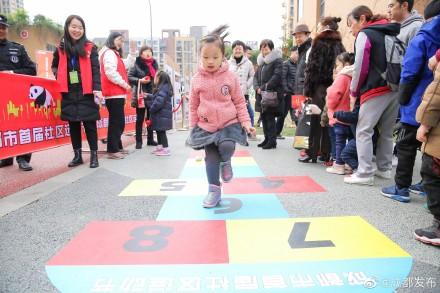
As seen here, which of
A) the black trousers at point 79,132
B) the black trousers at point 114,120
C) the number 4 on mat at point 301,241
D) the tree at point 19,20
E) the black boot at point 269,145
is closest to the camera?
the number 4 on mat at point 301,241

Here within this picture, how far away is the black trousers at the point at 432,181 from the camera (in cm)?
255

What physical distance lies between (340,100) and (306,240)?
2613 millimetres

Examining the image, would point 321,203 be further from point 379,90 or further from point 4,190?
point 4,190

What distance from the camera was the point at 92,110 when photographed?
5176 mm

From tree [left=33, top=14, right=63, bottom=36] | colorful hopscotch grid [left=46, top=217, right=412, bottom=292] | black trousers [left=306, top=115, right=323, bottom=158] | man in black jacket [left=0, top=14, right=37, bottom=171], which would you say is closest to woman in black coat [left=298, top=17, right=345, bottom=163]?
black trousers [left=306, top=115, right=323, bottom=158]

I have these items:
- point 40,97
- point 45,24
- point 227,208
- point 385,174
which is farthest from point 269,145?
point 45,24

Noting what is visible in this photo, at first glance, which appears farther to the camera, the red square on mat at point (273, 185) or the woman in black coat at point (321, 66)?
the woman in black coat at point (321, 66)

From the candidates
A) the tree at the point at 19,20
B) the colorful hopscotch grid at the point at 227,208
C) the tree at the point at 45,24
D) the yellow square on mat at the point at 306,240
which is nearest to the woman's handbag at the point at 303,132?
the colorful hopscotch grid at the point at 227,208

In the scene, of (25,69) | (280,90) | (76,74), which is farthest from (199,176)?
(25,69)

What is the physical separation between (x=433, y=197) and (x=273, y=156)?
140 inches

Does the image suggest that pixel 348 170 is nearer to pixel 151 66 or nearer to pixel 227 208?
pixel 227 208

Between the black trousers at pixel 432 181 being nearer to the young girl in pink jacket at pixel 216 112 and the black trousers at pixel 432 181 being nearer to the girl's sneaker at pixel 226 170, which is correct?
the young girl in pink jacket at pixel 216 112

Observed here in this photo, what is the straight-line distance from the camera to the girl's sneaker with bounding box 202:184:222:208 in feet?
11.1

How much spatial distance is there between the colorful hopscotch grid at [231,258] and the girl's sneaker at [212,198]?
0.44 meters
